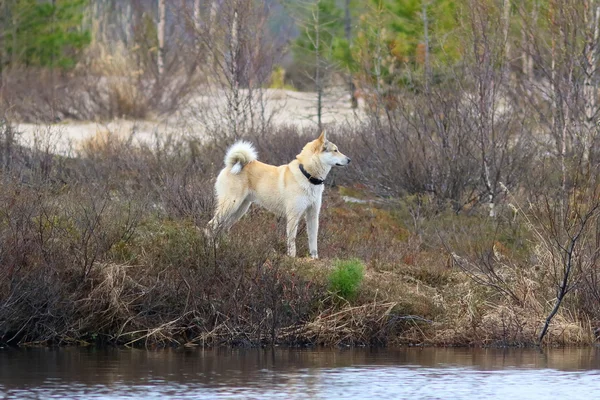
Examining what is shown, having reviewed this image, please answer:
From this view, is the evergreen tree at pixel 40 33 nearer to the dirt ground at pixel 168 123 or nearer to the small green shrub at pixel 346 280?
the dirt ground at pixel 168 123

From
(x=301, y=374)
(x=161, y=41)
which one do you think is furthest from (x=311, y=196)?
(x=161, y=41)

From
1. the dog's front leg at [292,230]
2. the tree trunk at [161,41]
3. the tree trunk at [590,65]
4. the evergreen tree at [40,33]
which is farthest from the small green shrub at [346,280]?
the evergreen tree at [40,33]

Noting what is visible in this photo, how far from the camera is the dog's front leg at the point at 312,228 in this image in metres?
15.4

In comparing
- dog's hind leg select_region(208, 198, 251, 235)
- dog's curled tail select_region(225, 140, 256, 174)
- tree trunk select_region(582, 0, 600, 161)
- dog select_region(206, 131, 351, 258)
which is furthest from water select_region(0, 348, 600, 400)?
tree trunk select_region(582, 0, 600, 161)

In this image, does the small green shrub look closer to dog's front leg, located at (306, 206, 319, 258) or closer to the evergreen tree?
dog's front leg, located at (306, 206, 319, 258)

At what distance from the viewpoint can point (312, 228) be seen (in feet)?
50.9

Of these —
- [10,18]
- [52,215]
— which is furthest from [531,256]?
[10,18]

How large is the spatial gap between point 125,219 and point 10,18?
2519 centimetres

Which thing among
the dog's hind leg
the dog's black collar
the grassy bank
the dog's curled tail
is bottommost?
the grassy bank

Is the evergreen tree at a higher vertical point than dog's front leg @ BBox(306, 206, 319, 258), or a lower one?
higher

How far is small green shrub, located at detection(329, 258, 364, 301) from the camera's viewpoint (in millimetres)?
13812

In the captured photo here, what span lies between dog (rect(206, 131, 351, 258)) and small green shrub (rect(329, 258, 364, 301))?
1539mm

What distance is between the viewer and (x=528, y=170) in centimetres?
1958

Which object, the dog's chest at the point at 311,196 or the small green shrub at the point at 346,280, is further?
the dog's chest at the point at 311,196
